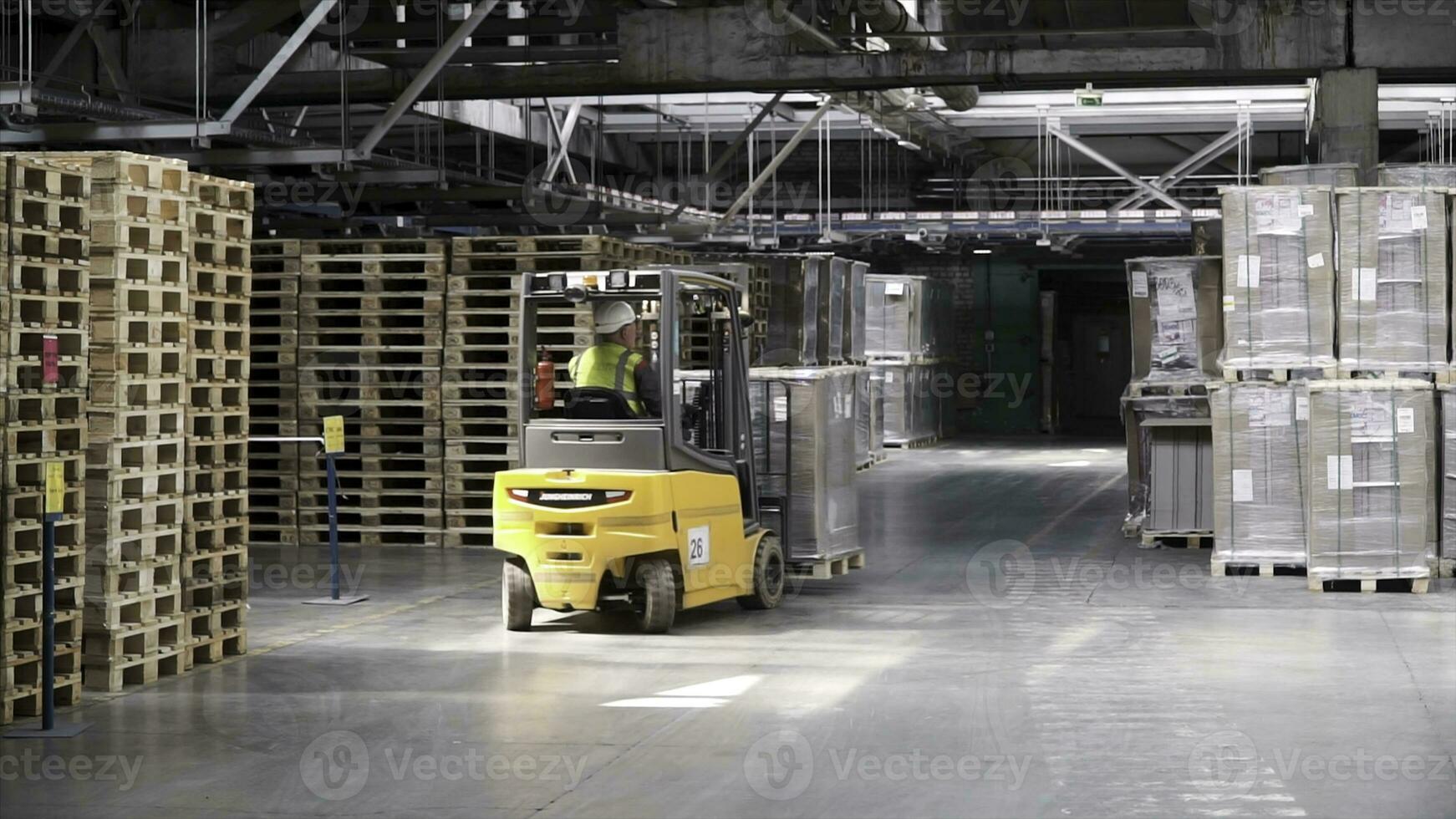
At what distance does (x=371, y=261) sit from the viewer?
13.9 metres

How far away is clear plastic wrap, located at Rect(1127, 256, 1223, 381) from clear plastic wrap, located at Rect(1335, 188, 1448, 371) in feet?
5.61

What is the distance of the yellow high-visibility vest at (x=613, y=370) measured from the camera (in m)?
9.45

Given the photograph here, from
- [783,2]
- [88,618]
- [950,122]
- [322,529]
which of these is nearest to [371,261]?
[322,529]

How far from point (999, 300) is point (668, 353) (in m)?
22.2

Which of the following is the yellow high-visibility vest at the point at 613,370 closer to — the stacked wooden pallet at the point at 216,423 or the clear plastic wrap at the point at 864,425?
the stacked wooden pallet at the point at 216,423

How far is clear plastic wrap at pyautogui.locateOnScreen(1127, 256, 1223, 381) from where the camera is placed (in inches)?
504

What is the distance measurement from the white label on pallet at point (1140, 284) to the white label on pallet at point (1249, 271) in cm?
177

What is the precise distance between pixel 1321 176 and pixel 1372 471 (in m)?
2.25

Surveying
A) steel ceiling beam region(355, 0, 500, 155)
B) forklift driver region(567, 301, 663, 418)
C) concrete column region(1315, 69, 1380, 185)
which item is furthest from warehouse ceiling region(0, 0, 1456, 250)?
forklift driver region(567, 301, 663, 418)

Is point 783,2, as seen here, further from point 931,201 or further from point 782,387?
point 931,201

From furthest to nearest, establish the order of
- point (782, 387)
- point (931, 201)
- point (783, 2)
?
point (931, 201), point (783, 2), point (782, 387)

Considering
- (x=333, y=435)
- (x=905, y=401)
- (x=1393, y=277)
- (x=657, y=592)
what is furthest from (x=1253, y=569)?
(x=905, y=401)

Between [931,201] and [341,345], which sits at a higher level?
[931,201]

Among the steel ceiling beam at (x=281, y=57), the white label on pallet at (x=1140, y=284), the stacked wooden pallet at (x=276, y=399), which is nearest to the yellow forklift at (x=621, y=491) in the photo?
the steel ceiling beam at (x=281, y=57)
